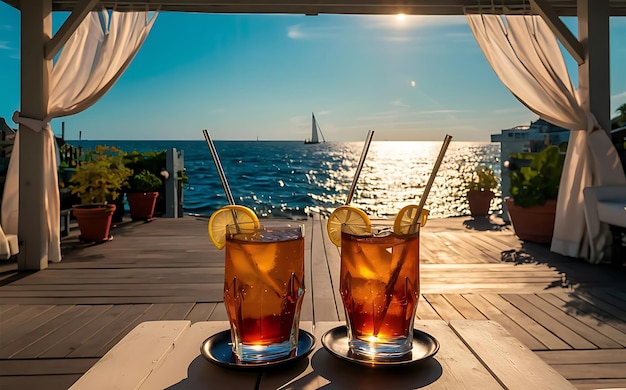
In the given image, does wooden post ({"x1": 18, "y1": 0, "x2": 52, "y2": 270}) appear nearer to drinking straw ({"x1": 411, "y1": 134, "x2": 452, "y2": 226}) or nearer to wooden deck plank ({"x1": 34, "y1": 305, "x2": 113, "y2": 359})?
wooden deck plank ({"x1": 34, "y1": 305, "x2": 113, "y2": 359})

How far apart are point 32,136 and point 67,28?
2.63 ft

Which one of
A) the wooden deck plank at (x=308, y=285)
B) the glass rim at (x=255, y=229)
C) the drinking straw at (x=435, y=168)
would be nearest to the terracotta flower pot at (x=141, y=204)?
the wooden deck plank at (x=308, y=285)

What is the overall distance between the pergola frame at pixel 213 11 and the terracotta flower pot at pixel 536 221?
2.90 ft

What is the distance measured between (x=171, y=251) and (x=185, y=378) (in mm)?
3363

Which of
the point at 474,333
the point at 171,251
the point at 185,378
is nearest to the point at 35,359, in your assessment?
the point at 185,378

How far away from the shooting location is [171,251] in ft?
12.5

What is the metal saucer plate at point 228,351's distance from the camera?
0.62m

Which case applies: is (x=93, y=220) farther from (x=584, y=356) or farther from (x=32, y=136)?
(x=584, y=356)

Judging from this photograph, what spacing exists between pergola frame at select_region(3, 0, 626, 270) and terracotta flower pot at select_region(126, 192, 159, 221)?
6.98ft

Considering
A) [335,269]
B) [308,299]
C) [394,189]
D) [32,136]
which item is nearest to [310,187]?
[394,189]

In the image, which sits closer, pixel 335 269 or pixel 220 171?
pixel 220 171

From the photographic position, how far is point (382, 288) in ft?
2.13

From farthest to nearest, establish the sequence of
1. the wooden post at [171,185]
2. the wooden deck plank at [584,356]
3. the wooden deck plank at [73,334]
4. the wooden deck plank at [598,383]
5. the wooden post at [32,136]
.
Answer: the wooden post at [171,185], the wooden post at [32,136], the wooden deck plank at [73,334], the wooden deck plank at [584,356], the wooden deck plank at [598,383]

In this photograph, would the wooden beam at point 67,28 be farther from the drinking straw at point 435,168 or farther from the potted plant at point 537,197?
the potted plant at point 537,197
